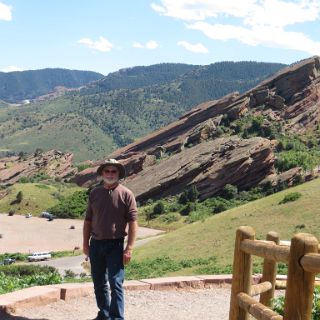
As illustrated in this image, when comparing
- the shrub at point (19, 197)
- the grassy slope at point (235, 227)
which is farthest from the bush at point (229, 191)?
the shrub at point (19, 197)

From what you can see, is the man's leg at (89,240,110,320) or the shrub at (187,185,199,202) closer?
the man's leg at (89,240,110,320)

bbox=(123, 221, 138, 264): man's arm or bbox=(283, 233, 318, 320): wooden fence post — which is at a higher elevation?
bbox=(283, 233, 318, 320): wooden fence post

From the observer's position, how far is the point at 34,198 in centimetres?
7919

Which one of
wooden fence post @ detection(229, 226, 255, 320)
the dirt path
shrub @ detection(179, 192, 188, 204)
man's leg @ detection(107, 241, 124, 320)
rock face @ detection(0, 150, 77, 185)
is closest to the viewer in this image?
wooden fence post @ detection(229, 226, 255, 320)

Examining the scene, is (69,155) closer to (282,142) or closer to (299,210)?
(282,142)

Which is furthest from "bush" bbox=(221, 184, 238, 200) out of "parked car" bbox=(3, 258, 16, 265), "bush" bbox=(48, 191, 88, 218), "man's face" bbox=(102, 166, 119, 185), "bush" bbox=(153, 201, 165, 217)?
"man's face" bbox=(102, 166, 119, 185)

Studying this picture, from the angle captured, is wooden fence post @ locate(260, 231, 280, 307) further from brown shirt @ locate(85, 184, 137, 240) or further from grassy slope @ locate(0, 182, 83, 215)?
grassy slope @ locate(0, 182, 83, 215)

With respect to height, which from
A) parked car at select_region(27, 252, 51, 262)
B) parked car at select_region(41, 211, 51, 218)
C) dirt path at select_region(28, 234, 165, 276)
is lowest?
parked car at select_region(41, 211, 51, 218)

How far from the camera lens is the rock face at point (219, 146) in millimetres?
60625

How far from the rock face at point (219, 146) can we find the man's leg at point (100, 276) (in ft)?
164

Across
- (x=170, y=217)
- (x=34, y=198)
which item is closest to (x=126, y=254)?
(x=170, y=217)

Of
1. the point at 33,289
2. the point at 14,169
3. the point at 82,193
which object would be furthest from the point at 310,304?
the point at 14,169

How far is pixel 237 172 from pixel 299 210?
89.0ft

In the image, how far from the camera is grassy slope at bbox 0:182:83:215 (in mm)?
76688
